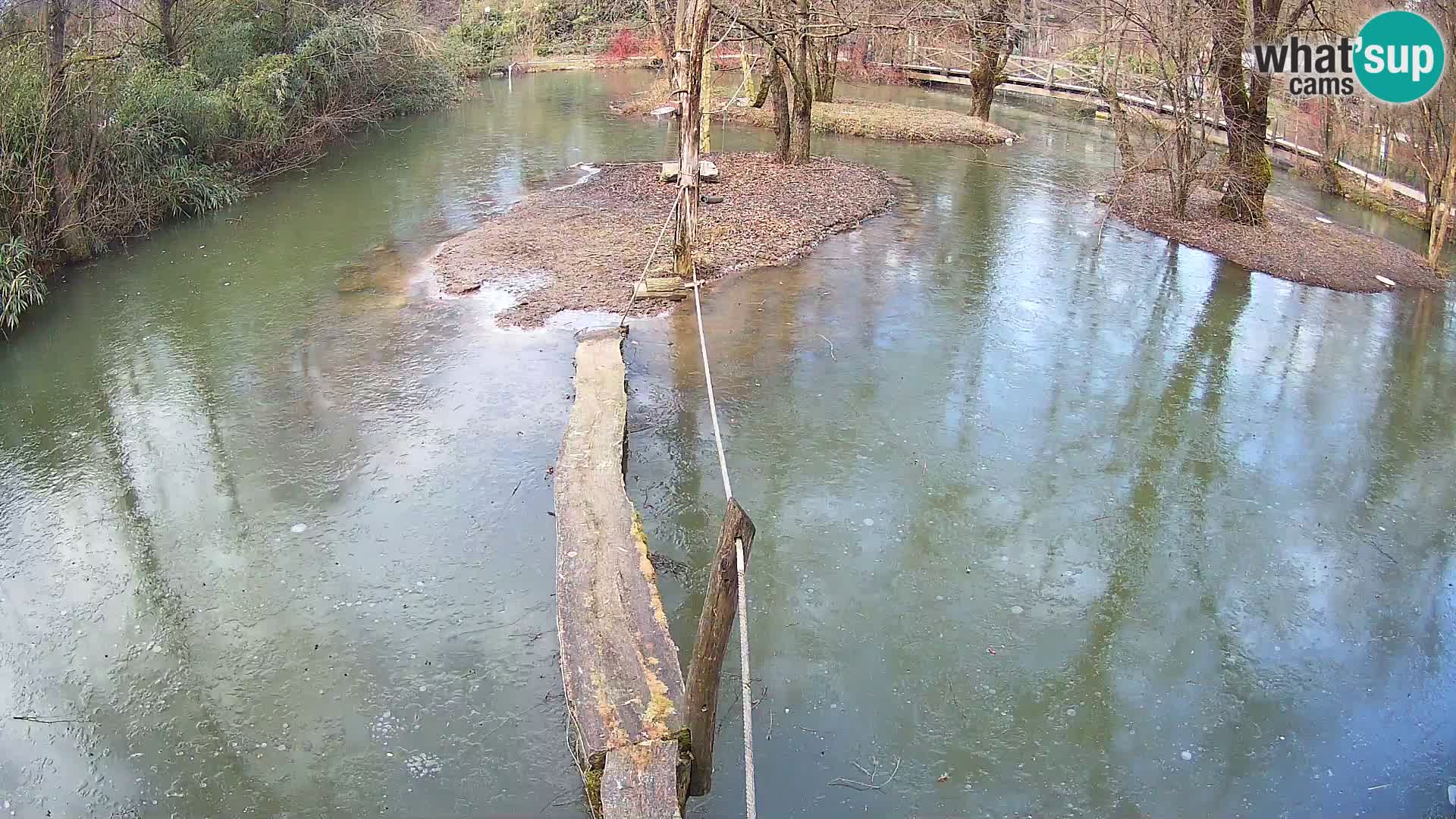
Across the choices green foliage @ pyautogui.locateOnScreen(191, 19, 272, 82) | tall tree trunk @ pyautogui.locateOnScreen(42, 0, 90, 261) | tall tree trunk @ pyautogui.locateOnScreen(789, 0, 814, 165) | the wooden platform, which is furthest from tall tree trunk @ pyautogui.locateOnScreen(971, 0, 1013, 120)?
the wooden platform

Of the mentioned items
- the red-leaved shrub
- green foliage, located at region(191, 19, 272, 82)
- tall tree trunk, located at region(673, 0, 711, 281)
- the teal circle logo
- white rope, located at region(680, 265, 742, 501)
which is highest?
the red-leaved shrub

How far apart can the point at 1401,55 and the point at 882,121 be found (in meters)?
9.10

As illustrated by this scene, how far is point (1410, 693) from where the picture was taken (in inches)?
188

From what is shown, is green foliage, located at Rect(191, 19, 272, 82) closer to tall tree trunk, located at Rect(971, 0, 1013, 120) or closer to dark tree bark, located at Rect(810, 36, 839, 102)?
dark tree bark, located at Rect(810, 36, 839, 102)

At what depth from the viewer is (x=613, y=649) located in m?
4.17

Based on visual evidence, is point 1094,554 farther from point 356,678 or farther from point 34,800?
point 34,800

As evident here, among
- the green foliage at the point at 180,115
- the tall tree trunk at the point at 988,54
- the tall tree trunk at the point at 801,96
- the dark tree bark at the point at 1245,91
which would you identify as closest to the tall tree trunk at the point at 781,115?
the tall tree trunk at the point at 801,96

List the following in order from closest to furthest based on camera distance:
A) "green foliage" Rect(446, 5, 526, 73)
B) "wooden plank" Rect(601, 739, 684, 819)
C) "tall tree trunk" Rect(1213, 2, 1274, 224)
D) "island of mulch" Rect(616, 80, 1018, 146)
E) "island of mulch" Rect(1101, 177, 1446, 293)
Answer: "wooden plank" Rect(601, 739, 684, 819), "island of mulch" Rect(1101, 177, 1446, 293), "tall tree trunk" Rect(1213, 2, 1274, 224), "island of mulch" Rect(616, 80, 1018, 146), "green foliage" Rect(446, 5, 526, 73)

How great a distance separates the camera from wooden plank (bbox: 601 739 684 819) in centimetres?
340

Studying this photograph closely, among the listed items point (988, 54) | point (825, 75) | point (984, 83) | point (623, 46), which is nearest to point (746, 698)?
point (988, 54)

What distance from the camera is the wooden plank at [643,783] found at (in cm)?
340

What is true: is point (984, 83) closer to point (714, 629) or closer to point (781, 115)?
point (781, 115)

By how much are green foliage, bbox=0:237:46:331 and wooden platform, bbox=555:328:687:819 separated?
6.82 m

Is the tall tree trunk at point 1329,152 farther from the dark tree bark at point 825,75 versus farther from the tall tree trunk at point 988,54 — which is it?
the dark tree bark at point 825,75
